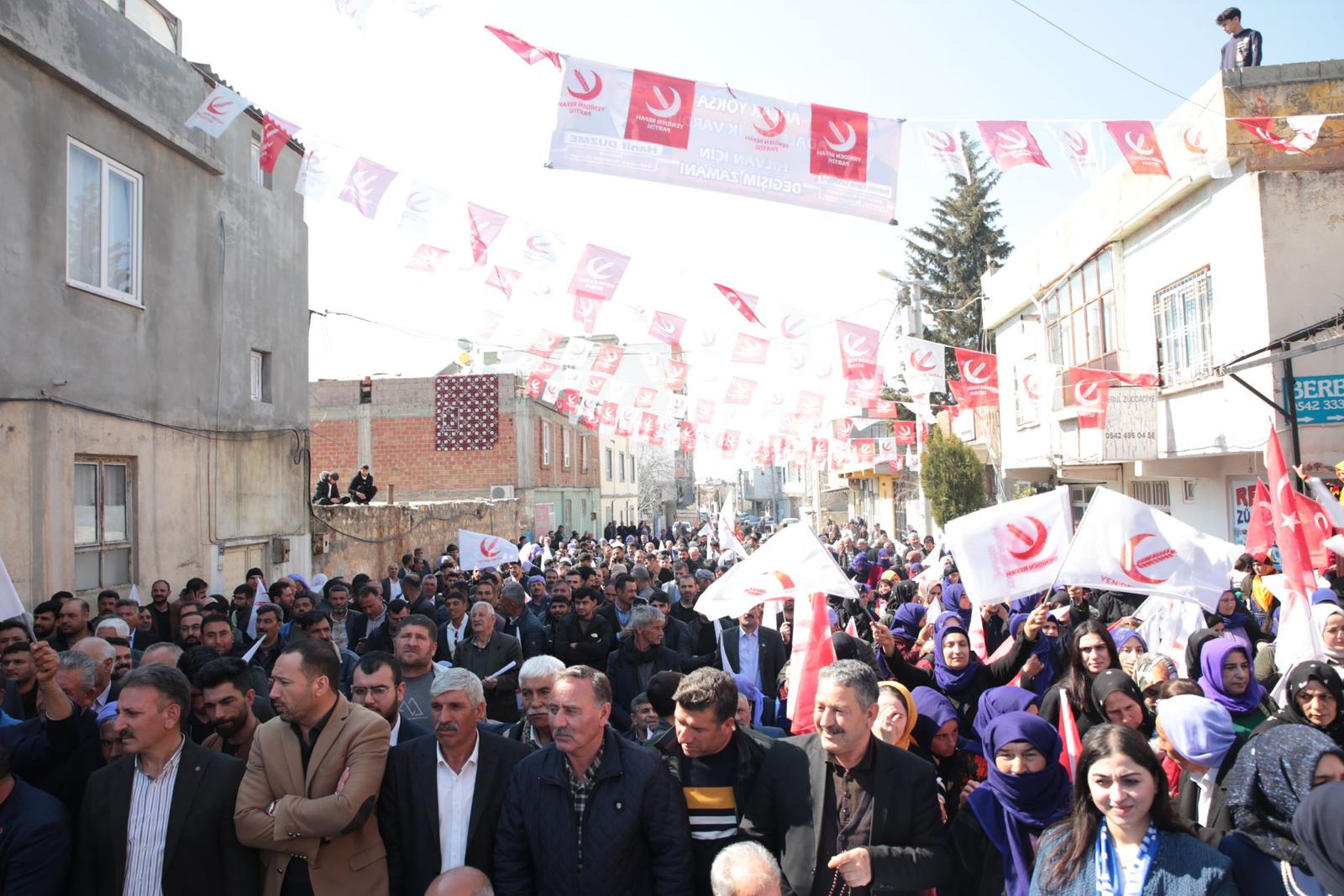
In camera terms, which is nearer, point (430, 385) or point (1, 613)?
point (1, 613)

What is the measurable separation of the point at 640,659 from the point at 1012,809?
383cm

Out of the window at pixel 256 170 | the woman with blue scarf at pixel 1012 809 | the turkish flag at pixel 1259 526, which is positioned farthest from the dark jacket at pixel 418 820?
the window at pixel 256 170

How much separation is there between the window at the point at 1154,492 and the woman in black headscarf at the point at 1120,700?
492 inches

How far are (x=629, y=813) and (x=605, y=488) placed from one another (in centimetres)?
4497

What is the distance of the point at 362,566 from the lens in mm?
19016

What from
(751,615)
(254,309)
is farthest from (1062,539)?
(254,309)

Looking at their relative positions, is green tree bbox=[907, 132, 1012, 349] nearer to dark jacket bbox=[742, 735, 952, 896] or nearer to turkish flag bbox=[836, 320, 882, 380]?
turkish flag bbox=[836, 320, 882, 380]

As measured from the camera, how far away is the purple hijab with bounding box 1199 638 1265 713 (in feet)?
16.5

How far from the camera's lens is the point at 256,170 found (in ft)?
45.6

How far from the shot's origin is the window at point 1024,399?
64.2 feet

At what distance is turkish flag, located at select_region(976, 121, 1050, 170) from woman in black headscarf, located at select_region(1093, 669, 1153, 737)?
5.53 m

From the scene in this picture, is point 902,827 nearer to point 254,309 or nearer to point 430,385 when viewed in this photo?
point 254,309

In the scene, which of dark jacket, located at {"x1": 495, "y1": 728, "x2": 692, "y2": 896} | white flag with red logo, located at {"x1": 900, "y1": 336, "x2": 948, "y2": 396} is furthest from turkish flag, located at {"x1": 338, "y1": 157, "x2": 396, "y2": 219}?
white flag with red logo, located at {"x1": 900, "y1": 336, "x2": 948, "y2": 396}

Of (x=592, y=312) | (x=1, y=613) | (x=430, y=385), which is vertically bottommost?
(x=1, y=613)
